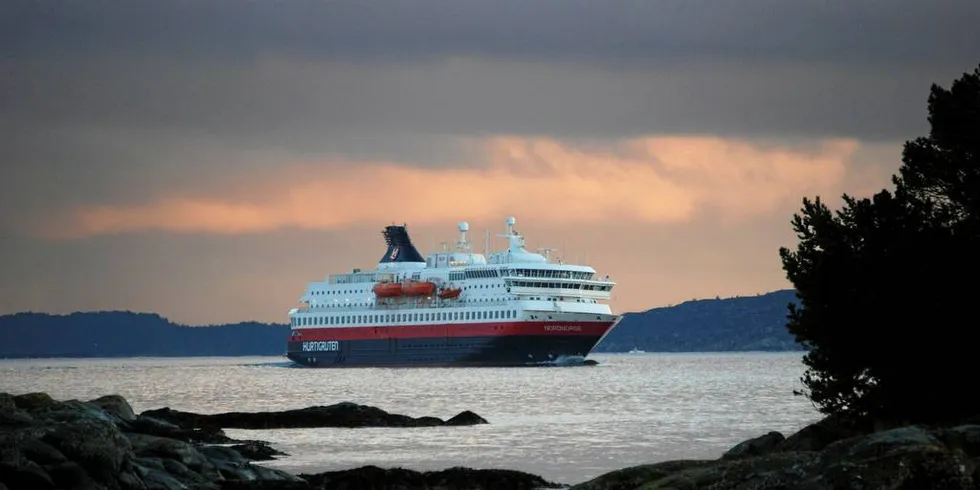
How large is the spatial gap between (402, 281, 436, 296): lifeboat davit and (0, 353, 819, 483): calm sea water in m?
15.0

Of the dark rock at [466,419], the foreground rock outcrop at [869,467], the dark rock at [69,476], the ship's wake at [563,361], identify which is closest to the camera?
the foreground rock outcrop at [869,467]

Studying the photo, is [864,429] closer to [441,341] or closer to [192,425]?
[192,425]

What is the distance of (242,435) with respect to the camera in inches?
1559

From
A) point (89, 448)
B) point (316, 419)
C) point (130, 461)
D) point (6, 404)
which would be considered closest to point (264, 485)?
point (130, 461)

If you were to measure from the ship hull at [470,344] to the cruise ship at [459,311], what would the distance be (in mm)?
64

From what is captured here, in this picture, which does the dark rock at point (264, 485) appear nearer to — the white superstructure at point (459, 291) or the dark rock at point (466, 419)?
the dark rock at point (466, 419)

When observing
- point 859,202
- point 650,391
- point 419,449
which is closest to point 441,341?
point 650,391

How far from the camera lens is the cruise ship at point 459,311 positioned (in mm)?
99438

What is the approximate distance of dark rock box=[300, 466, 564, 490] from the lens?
78.7 ft

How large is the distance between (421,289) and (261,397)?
38503mm

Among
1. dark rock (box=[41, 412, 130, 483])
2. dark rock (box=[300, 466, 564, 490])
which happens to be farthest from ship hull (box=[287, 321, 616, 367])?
dark rock (box=[41, 412, 130, 483])

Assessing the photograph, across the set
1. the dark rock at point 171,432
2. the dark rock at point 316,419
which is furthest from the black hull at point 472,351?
the dark rock at point 171,432

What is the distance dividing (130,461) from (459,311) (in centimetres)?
8223

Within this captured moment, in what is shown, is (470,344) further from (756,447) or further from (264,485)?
(264,485)
